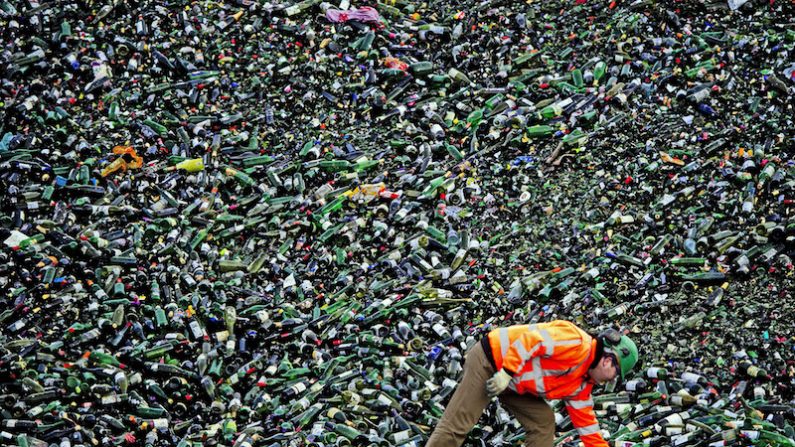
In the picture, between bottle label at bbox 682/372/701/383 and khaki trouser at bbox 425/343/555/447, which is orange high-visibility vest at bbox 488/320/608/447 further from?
bottle label at bbox 682/372/701/383

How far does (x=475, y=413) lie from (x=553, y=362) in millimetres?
845

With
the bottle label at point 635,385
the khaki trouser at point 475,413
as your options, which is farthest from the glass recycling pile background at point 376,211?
the khaki trouser at point 475,413

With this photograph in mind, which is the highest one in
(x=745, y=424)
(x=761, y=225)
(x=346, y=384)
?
(x=761, y=225)

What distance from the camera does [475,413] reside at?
7301 millimetres

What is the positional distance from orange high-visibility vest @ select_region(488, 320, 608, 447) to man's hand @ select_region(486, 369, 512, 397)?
0.26 feet

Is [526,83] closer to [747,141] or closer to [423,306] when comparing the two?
[747,141]

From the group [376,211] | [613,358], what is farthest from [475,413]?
[376,211]

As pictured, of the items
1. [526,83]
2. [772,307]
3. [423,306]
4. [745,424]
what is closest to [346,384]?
[423,306]

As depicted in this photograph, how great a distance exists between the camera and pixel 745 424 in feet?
25.1

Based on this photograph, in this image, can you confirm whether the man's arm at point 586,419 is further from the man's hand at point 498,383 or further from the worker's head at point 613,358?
the man's hand at point 498,383

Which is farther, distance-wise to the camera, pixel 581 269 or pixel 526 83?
pixel 526 83

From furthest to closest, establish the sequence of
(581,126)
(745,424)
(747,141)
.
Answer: (581,126)
(747,141)
(745,424)

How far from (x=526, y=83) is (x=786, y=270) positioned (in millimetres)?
4404

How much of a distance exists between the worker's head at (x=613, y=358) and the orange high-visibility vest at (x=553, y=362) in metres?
0.08
